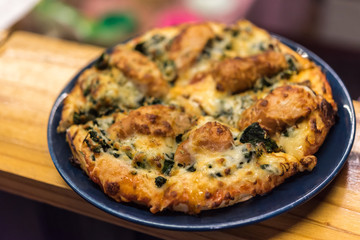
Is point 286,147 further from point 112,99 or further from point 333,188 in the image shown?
point 112,99

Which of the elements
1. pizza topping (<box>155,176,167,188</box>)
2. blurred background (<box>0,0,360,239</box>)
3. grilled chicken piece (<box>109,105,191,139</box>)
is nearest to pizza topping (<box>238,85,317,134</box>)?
grilled chicken piece (<box>109,105,191,139</box>)

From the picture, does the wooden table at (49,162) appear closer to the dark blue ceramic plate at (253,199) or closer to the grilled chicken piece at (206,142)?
the dark blue ceramic plate at (253,199)

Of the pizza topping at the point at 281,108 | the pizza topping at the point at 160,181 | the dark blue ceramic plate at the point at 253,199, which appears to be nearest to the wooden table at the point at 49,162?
the dark blue ceramic plate at the point at 253,199

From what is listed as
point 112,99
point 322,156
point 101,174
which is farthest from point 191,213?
point 112,99

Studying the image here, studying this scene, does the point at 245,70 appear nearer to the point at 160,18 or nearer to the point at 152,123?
the point at 152,123

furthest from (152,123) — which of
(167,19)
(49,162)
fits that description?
A: (167,19)

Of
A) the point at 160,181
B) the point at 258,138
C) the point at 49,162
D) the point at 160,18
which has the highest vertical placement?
the point at 258,138

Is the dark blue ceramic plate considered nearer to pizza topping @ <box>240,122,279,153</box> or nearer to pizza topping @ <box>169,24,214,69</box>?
pizza topping @ <box>240,122,279,153</box>
